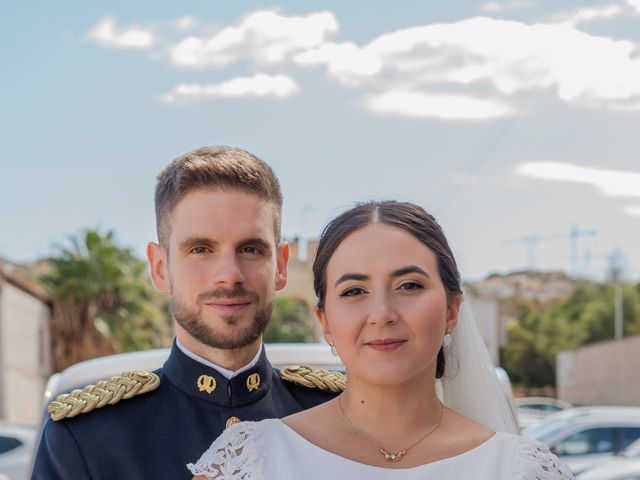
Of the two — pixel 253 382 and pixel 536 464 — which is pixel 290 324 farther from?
pixel 536 464

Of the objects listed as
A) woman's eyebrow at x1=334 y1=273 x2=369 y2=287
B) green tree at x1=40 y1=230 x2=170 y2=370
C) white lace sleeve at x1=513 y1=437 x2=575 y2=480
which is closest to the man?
woman's eyebrow at x1=334 y1=273 x2=369 y2=287

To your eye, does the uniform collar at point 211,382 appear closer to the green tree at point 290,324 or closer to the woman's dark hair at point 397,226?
the woman's dark hair at point 397,226

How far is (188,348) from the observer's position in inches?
120

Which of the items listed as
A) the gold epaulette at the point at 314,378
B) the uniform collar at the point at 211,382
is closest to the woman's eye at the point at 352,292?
the uniform collar at the point at 211,382

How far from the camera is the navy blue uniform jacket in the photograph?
286cm

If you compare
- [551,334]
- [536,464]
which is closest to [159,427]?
[536,464]

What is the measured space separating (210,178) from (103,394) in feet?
2.19

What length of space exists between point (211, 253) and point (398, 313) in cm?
70

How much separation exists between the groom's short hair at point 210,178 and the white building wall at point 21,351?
3006 centimetres

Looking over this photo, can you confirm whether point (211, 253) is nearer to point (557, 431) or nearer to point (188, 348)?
point (188, 348)

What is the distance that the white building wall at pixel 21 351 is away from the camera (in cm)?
3266

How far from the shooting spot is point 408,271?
97.0 inches

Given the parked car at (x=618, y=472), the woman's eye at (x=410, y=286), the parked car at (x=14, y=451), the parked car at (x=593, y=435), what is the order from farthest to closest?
the parked car at (x=14, y=451)
the parked car at (x=593, y=435)
the parked car at (x=618, y=472)
the woman's eye at (x=410, y=286)

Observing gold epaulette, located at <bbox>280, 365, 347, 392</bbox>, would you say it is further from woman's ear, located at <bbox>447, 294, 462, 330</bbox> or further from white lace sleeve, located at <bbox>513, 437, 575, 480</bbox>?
white lace sleeve, located at <bbox>513, 437, 575, 480</bbox>
